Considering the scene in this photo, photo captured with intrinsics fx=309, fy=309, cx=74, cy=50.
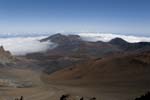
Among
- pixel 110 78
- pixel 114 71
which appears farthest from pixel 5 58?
pixel 110 78

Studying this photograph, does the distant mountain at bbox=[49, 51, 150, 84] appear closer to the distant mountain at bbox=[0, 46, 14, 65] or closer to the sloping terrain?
the sloping terrain

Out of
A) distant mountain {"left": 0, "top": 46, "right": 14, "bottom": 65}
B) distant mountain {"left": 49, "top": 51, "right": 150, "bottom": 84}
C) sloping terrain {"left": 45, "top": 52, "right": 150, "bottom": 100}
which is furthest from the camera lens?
distant mountain {"left": 0, "top": 46, "right": 14, "bottom": 65}

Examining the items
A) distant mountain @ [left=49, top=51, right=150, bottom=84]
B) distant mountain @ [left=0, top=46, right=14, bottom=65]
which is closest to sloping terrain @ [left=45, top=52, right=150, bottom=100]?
distant mountain @ [left=49, top=51, right=150, bottom=84]

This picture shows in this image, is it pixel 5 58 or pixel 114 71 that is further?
pixel 5 58

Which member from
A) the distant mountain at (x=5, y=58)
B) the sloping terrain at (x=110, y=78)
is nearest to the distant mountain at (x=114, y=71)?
the sloping terrain at (x=110, y=78)

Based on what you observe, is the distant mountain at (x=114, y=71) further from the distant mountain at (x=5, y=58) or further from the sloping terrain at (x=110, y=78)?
the distant mountain at (x=5, y=58)

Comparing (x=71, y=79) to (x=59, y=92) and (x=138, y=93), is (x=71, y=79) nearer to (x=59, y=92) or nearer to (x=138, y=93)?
(x=59, y=92)

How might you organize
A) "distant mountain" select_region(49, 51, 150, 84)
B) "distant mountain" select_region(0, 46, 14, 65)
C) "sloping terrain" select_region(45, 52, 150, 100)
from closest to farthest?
1. "sloping terrain" select_region(45, 52, 150, 100)
2. "distant mountain" select_region(49, 51, 150, 84)
3. "distant mountain" select_region(0, 46, 14, 65)

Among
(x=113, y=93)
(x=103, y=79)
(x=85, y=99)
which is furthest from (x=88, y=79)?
(x=85, y=99)

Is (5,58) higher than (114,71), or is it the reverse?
(114,71)

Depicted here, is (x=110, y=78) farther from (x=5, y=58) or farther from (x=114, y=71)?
(x=5, y=58)

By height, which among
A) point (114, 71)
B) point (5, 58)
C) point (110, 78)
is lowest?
point (5, 58)
